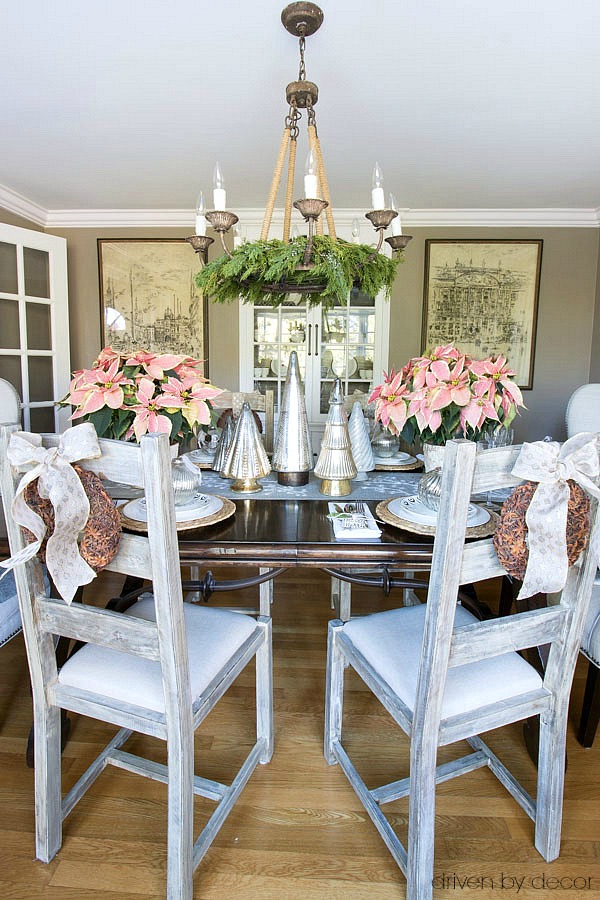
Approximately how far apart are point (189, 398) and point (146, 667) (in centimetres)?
64

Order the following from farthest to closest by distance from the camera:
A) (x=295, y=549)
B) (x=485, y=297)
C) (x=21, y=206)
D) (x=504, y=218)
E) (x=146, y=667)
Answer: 1. (x=485, y=297)
2. (x=504, y=218)
3. (x=21, y=206)
4. (x=295, y=549)
5. (x=146, y=667)

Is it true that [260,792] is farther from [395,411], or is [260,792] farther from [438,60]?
[438,60]

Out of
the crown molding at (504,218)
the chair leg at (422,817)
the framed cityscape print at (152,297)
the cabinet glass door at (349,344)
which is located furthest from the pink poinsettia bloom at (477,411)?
the framed cityscape print at (152,297)

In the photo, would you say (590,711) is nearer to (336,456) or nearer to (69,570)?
(336,456)

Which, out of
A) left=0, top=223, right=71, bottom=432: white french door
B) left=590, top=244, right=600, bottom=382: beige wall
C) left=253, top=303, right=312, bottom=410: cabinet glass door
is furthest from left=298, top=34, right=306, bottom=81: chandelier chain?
left=590, top=244, right=600, bottom=382: beige wall

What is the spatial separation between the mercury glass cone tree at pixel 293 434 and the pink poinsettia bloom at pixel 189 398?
1.24ft

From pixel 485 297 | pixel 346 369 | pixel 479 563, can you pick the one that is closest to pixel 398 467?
pixel 479 563

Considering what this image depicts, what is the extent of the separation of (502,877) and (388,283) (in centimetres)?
161

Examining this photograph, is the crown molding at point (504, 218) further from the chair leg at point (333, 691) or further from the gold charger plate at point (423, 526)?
the chair leg at point (333, 691)

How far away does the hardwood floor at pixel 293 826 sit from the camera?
45.6 inches

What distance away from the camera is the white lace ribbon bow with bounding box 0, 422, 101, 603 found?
92 centimetres

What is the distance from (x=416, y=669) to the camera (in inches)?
46.6

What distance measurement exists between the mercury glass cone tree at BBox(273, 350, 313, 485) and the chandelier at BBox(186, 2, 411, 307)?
0.81 ft

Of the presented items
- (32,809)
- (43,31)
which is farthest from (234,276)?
(32,809)
